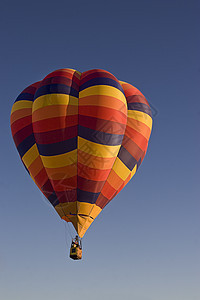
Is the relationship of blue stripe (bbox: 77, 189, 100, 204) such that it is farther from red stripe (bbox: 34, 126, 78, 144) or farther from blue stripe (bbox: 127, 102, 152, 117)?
blue stripe (bbox: 127, 102, 152, 117)

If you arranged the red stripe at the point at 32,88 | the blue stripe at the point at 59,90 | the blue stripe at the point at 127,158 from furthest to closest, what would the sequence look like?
the red stripe at the point at 32,88 → the blue stripe at the point at 127,158 → the blue stripe at the point at 59,90

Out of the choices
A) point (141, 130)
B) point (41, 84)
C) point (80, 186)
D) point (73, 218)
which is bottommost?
point (73, 218)

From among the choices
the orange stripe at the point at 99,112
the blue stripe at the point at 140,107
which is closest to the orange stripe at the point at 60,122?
the orange stripe at the point at 99,112

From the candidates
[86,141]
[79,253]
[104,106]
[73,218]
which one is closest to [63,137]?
[86,141]

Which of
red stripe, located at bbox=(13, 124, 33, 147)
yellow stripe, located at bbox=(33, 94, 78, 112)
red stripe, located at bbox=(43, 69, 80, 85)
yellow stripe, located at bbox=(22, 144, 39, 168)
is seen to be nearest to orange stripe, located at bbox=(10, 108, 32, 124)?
red stripe, located at bbox=(13, 124, 33, 147)

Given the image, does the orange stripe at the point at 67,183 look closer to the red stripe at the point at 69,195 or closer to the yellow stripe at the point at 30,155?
the red stripe at the point at 69,195

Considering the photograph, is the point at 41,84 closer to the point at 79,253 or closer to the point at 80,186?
the point at 80,186
